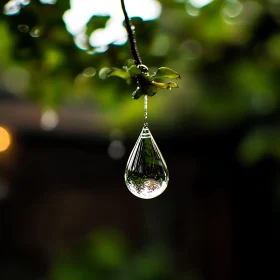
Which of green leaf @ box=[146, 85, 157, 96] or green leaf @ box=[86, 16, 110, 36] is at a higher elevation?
green leaf @ box=[86, 16, 110, 36]

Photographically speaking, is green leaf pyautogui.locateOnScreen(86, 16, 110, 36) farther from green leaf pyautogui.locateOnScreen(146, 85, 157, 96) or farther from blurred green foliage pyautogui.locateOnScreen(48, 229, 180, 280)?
blurred green foliage pyautogui.locateOnScreen(48, 229, 180, 280)

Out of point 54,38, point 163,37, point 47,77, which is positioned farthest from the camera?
point 163,37

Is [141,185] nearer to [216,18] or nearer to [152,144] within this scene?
[152,144]

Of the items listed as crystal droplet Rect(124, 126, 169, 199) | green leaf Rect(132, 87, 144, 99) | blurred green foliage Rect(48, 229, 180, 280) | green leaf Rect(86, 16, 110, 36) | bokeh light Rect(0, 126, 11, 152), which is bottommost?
blurred green foliage Rect(48, 229, 180, 280)

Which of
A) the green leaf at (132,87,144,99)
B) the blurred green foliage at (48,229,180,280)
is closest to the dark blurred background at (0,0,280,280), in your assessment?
the blurred green foliage at (48,229,180,280)

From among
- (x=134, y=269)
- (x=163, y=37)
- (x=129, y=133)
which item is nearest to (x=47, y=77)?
(x=163, y=37)

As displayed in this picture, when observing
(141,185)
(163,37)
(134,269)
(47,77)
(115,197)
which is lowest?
(134,269)

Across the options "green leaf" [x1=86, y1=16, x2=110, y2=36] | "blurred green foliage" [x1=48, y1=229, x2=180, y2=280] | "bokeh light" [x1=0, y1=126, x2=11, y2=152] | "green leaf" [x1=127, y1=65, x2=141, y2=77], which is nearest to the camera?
"green leaf" [x1=127, y1=65, x2=141, y2=77]

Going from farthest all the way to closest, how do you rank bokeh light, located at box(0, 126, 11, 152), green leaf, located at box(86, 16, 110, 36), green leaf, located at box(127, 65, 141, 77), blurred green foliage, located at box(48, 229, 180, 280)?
bokeh light, located at box(0, 126, 11, 152), blurred green foliage, located at box(48, 229, 180, 280), green leaf, located at box(86, 16, 110, 36), green leaf, located at box(127, 65, 141, 77)

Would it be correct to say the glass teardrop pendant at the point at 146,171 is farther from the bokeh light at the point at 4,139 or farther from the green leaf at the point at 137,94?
the bokeh light at the point at 4,139
